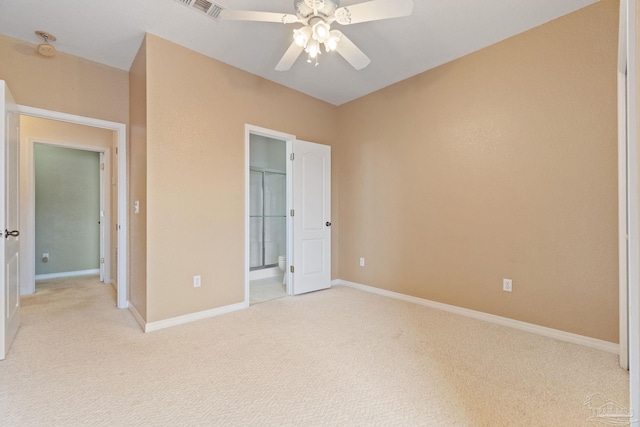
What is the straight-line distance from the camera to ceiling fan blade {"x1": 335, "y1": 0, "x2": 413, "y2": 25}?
1.71 meters

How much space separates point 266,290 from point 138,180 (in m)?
2.10

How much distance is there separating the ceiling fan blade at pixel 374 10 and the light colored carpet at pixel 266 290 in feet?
9.74

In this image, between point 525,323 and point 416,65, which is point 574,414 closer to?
point 525,323

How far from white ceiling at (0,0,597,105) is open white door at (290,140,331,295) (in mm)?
1112

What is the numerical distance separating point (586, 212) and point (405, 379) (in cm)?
197

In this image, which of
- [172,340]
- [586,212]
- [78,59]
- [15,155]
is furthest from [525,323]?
[78,59]

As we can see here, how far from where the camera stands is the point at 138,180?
114 inches

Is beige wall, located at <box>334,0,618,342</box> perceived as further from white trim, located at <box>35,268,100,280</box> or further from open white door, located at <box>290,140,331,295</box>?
white trim, located at <box>35,268,100,280</box>

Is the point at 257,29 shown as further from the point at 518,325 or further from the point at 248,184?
the point at 518,325

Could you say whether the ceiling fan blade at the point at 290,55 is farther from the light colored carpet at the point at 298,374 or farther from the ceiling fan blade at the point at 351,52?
the light colored carpet at the point at 298,374

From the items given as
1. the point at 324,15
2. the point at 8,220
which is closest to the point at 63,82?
the point at 8,220

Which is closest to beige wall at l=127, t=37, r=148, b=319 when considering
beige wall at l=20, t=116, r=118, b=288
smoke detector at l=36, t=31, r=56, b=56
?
smoke detector at l=36, t=31, r=56, b=56

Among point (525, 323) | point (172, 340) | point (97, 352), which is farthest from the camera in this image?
point (525, 323)

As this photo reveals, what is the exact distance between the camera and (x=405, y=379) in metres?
1.85
